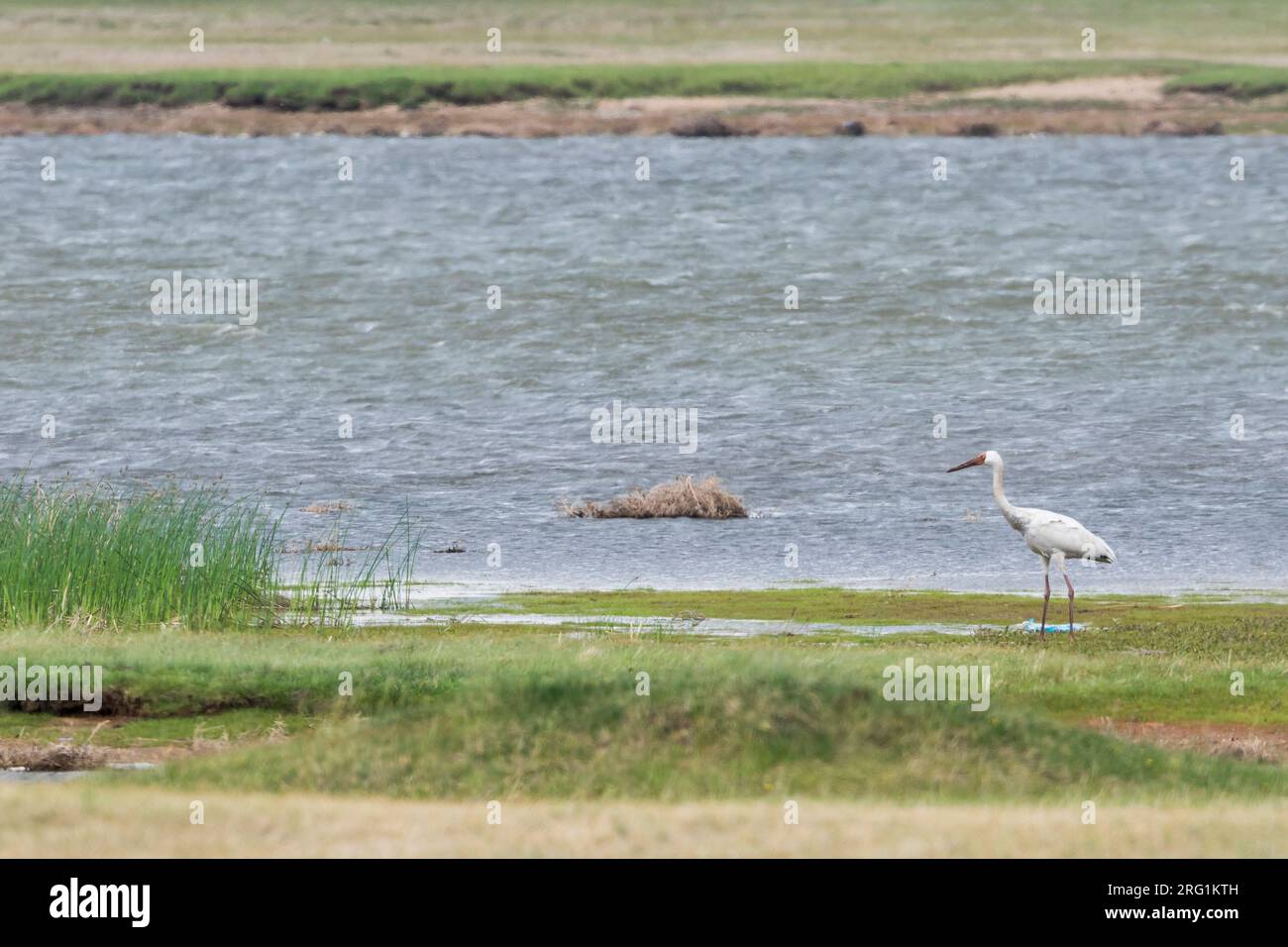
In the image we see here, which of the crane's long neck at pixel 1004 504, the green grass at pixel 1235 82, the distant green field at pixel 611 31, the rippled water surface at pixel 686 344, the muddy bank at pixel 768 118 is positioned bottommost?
the rippled water surface at pixel 686 344

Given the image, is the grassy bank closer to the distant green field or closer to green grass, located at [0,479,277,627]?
the distant green field

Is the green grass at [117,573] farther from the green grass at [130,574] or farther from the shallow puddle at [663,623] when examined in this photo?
the shallow puddle at [663,623]

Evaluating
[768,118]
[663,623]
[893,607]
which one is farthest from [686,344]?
[768,118]

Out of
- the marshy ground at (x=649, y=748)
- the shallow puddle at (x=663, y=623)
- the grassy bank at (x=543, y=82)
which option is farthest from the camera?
the grassy bank at (x=543, y=82)

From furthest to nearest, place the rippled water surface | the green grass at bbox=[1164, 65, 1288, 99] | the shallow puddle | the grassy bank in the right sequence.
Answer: the grassy bank, the green grass at bbox=[1164, 65, 1288, 99], the rippled water surface, the shallow puddle

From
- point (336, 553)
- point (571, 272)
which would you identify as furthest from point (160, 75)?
point (336, 553)

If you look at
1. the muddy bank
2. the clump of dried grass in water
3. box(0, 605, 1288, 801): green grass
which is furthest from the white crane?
the muddy bank

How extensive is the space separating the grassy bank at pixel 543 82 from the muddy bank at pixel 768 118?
58 centimetres

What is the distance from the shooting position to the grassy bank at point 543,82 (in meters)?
105

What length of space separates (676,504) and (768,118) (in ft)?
230

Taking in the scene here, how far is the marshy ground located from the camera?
13219 mm

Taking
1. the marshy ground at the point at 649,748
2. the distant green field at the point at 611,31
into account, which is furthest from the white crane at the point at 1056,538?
the distant green field at the point at 611,31

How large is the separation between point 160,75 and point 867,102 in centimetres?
3469

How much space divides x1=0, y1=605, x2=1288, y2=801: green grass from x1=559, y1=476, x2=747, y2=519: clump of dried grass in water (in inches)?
704
